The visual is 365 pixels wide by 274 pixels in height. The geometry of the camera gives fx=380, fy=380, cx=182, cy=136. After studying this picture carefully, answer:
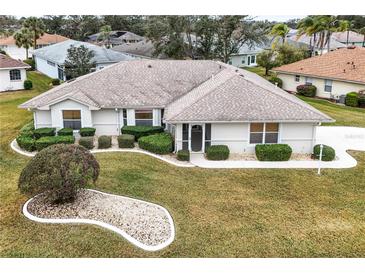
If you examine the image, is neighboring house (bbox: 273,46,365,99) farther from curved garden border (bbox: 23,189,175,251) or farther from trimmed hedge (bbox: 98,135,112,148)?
curved garden border (bbox: 23,189,175,251)

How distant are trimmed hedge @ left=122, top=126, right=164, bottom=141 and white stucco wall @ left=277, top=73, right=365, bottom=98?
62.5ft

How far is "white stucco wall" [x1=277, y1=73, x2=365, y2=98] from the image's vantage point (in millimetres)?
32281

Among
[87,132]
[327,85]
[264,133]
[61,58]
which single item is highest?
[61,58]

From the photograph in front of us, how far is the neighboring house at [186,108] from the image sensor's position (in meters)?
19.3

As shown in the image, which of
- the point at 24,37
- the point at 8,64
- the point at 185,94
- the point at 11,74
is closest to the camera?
the point at 185,94

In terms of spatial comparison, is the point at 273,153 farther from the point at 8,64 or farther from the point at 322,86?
the point at 8,64

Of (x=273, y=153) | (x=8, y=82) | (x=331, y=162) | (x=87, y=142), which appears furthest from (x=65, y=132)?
(x=8, y=82)

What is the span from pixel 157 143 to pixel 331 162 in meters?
8.83

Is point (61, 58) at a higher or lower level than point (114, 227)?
higher

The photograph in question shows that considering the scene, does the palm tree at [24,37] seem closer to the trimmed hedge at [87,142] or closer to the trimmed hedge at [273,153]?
the trimmed hedge at [87,142]

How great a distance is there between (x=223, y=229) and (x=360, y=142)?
14003 mm

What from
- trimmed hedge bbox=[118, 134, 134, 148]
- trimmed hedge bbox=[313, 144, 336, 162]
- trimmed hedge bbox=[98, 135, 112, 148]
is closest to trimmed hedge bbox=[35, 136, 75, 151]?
trimmed hedge bbox=[98, 135, 112, 148]

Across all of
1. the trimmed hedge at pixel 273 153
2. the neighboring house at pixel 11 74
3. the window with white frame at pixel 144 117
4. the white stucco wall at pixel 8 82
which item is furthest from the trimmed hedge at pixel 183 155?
the white stucco wall at pixel 8 82

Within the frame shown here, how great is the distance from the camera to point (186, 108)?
1956 cm
